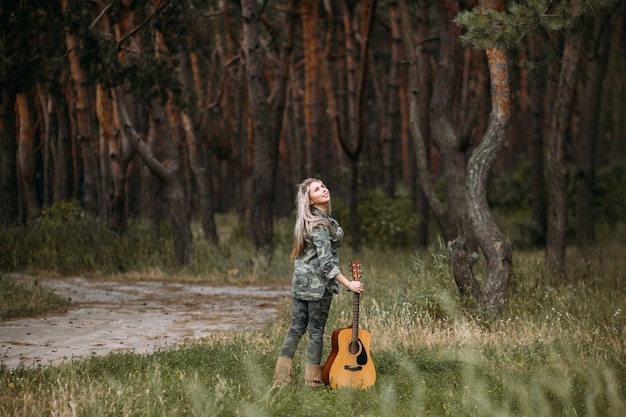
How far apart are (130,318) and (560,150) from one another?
845 cm

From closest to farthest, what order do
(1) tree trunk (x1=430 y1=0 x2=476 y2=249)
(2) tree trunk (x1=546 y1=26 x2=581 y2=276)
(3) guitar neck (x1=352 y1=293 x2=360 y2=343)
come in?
(3) guitar neck (x1=352 y1=293 x2=360 y2=343), (1) tree trunk (x1=430 y1=0 x2=476 y2=249), (2) tree trunk (x1=546 y1=26 x2=581 y2=276)

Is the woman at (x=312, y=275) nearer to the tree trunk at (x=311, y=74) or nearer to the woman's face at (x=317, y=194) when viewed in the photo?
the woman's face at (x=317, y=194)

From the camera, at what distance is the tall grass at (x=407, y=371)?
23.1 feet

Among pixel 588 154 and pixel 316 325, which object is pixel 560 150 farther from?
pixel 316 325

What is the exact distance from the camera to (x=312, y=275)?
7.82m

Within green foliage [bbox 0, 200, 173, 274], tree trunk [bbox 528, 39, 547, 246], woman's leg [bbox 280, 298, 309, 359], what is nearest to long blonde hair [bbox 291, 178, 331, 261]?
woman's leg [bbox 280, 298, 309, 359]

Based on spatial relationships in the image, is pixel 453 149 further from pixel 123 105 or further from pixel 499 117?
pixel 123 105

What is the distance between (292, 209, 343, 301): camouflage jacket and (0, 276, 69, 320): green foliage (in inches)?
255

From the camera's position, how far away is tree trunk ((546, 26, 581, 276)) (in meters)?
16.4

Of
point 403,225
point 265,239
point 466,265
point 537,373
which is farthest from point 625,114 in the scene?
point 537,373

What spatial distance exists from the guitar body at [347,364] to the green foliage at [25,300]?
667cm

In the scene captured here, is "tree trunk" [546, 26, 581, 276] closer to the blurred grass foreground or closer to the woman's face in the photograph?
the blurred grass foreground

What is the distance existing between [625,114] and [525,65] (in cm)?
2725

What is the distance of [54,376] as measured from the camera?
8211 mm
